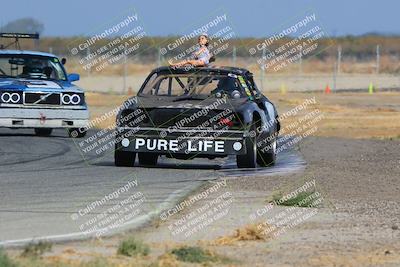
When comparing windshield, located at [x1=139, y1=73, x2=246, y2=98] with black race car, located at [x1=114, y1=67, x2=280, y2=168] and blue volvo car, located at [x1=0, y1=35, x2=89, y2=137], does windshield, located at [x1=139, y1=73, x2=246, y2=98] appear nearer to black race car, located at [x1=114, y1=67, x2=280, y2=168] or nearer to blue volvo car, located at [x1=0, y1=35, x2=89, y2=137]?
black race car, located at [x1=114, y1=67, x2=280, y2=168]

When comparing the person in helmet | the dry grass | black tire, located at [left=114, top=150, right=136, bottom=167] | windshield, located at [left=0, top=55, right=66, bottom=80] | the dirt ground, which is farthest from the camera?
windshield, located at [left=0, top=55, right=66, bottom=80]

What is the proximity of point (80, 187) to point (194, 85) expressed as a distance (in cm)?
423

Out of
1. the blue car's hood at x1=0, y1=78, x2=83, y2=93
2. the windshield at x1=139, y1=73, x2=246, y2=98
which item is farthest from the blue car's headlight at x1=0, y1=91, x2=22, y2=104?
the windshield at x1=139, y1=73, x2=246, y2=98

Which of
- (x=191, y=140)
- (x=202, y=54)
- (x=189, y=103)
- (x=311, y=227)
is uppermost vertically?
(x=202, y=54)

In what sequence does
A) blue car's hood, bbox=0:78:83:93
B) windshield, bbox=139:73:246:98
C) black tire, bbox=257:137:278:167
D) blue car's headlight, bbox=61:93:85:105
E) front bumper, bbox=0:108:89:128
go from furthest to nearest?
1. blue car's headlight, bbox=61:93:85:105
2. blue car's hood, bbox=0:78:83:93
3. front bumper, bbox=0:108:89:128
4. black tire, bbox=257:137:278:167
5. windshield, bbox=139:73:246:98

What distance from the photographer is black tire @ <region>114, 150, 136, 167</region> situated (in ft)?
59.5

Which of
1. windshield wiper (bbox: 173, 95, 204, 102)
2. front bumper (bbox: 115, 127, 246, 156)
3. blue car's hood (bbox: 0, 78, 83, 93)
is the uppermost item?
blue car's hood (bbox: 0, 78, 83, 93)

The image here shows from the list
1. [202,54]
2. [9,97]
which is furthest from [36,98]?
[202,54]

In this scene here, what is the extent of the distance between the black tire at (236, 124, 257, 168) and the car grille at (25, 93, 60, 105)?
6779 mm

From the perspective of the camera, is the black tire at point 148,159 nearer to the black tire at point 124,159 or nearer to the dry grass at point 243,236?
the black tire at point 124,159

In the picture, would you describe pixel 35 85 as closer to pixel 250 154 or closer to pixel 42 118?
pixel 42 118

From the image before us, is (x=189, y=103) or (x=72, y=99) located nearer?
(x=189, y=103)

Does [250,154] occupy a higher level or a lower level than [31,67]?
lower

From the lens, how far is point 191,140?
17641mm
